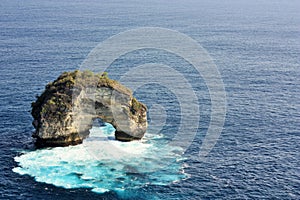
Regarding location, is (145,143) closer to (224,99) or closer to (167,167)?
(167,167)

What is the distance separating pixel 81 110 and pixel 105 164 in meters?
17.3

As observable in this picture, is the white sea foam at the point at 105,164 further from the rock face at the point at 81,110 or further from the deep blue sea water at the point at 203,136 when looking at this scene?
the rock face at the point at 81,110

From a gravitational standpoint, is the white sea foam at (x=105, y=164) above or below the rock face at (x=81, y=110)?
below

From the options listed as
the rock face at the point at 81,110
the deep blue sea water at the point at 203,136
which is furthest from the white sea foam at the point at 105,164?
the rock face at the point at 81,110

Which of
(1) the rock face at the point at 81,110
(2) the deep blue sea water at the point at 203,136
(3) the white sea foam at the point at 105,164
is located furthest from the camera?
(1) the rock face at the point at 81,110

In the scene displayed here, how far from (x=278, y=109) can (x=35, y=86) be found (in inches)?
3287

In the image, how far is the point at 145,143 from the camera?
11431 centimetres

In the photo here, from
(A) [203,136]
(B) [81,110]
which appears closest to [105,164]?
(B) [81,110]

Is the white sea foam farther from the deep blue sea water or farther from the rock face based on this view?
the rock face

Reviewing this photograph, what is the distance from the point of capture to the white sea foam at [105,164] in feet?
313

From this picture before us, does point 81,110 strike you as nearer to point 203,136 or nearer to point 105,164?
point 105,164

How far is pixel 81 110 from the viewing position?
371ft

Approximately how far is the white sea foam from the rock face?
302 cm

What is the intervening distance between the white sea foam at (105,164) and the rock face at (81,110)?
302 centimetres
